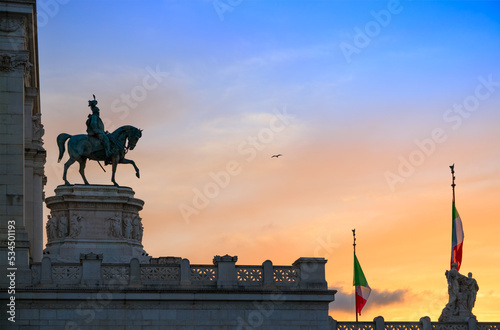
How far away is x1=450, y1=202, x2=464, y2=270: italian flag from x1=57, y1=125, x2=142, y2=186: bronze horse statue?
17.8m

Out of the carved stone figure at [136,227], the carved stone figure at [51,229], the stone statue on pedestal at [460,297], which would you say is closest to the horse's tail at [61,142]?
the carved stone figure at [51,229]

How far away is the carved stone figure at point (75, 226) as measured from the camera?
2311 inches

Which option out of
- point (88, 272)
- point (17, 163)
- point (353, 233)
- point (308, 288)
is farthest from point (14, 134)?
point (353, 233)

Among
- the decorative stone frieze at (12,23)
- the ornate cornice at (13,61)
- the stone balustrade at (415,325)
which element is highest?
the decorative stone frieze at (12,23)

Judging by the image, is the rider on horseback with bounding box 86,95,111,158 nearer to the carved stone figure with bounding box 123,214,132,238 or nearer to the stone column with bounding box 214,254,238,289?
the carved stone figure with bounding box 123,214,132,238

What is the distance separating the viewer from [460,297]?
2132 inches

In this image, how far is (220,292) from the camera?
49500mm

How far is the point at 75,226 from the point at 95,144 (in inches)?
183

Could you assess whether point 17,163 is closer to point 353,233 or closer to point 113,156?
point 113,156

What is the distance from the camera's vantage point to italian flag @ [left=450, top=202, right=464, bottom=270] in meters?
59.8

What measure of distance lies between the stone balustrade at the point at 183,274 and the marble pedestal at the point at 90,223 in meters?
8.87

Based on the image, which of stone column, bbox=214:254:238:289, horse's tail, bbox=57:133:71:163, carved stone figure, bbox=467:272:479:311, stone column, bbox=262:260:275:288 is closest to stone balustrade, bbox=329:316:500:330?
carved stone figure, bbox=467:272:479:311

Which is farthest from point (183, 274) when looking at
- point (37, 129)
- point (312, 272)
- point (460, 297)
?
point (37, 129)

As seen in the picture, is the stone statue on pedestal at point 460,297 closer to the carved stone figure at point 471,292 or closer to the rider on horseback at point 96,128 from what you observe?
the carved stone figure at point 471,292
